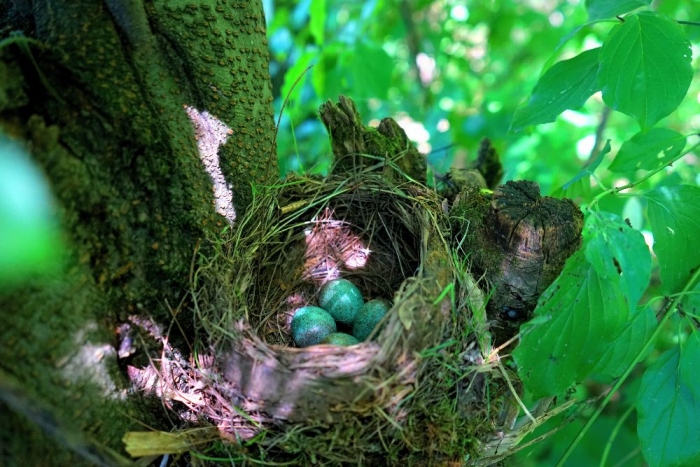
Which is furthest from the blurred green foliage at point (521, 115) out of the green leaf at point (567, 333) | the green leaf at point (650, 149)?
the green leaf at point (567, 333)

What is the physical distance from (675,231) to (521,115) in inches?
23.6

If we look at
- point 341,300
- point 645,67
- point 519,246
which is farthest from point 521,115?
point 341,300

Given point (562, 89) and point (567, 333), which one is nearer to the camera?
point (567, 333)

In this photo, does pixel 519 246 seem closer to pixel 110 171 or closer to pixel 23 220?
pixel 110 171

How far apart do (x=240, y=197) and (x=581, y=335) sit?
1.07 m

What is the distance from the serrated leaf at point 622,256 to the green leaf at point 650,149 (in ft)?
1.88

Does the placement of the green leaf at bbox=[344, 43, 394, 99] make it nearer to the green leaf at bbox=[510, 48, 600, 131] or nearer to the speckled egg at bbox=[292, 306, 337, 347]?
the green leaf at bbox=[510, 48, 600, 131]

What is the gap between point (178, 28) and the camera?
54.8 inches

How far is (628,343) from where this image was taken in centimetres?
160

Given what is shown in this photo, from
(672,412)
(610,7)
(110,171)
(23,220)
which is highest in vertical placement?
(610,7)

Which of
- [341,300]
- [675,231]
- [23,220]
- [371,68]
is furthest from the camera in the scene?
[371,68]

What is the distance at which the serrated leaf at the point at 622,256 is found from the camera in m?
1.26

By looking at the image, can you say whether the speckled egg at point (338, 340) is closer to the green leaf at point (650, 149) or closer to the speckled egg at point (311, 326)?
the speckled egg at point (311, 326)

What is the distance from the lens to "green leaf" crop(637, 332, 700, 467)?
58.6 inches
